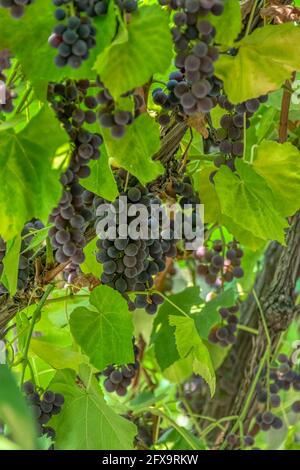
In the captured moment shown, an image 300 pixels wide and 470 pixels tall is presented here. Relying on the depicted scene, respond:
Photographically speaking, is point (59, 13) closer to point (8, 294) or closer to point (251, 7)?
point (251, 7)

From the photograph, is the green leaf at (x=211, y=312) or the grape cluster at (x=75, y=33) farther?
the green leaf at (x=211, y=312)

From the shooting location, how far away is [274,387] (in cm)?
158

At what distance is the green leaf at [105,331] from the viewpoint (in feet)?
3.42

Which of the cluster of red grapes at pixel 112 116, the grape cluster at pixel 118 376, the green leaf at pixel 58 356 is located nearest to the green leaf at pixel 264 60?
the cluster of red grapes at pixel 112 116

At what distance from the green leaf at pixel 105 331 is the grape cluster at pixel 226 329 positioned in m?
0.53

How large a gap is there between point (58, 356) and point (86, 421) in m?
0.10

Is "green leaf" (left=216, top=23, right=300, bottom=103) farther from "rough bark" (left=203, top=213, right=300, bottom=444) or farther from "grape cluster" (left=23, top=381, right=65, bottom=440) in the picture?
"rough bark" (left=203, top=213, right=300, bottom=444)

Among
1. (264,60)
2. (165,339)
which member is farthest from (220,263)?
(264,60)

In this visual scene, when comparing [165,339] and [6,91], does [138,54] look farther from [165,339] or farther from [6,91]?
[165,339]

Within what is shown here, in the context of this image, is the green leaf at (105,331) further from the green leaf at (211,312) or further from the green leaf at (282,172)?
the green leaf at (211,312)

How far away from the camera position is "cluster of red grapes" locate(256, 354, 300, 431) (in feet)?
5.19

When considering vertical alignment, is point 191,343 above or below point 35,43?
below

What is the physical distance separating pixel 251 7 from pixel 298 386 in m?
0.86

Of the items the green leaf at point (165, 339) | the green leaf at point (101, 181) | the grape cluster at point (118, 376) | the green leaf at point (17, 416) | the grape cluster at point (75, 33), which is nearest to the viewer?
the green leaf at point (17, 416)
